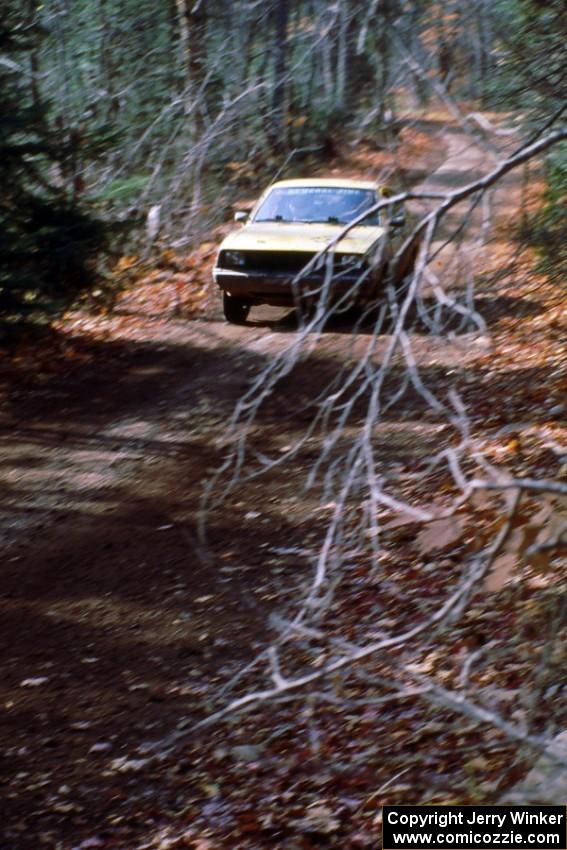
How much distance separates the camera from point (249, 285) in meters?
13.0

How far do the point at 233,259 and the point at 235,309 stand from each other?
3.75 feet

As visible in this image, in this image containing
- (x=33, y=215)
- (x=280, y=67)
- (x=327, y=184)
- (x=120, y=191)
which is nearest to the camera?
(x=280, y=67)

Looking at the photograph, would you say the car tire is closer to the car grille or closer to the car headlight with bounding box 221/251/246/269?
the car headlight with bounding box 221/251/246/269

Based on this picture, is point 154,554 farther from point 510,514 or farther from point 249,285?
point 249,285

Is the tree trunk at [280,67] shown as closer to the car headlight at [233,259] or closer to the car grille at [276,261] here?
the car grille at [276,261]

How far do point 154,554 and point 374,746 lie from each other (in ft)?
9.22

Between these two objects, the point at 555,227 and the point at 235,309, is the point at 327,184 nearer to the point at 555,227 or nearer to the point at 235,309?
the point at 235,309

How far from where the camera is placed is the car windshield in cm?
1393

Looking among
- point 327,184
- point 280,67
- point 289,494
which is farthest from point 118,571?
point 327,184

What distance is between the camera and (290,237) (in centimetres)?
1309

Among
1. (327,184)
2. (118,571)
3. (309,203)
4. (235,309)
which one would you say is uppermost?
(327,184)

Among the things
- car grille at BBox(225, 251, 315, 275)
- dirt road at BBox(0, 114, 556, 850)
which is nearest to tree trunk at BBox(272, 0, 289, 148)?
dirt road at BBox(0, 114, 556, 850)

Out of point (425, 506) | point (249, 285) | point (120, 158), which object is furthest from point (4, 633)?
point (120, 158)

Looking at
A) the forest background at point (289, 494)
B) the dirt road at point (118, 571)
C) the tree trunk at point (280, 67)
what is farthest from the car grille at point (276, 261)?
the tree trunk at point (280, 67)
